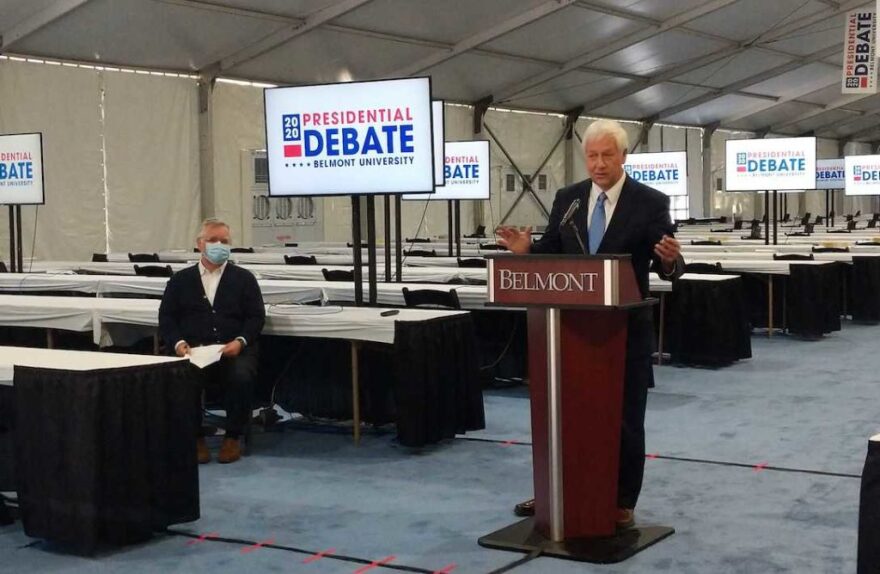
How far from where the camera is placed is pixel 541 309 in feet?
11.6

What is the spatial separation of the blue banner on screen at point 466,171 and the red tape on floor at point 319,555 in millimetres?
6929

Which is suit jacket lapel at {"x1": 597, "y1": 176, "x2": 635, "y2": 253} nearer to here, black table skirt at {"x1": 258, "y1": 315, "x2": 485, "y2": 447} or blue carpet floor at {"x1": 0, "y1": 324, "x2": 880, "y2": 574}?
blue carpet floor at {"x1": 0, "y1": 324, "x2": 880, "y2": 574}

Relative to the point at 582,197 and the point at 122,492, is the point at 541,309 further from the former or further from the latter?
the point at 122,492

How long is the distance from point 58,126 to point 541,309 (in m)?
11.6

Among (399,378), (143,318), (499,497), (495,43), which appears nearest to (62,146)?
(495,43)

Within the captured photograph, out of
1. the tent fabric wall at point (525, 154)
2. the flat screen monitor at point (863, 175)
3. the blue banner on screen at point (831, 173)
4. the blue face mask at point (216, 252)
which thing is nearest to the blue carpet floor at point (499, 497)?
the blue face mask at point (216, 252)

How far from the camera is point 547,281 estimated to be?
3.47 m

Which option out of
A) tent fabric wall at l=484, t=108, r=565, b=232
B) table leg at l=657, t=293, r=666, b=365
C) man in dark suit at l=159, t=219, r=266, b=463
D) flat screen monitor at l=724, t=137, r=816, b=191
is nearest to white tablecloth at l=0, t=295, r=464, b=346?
man in dark suit at l=159, t=219, r=266, b=463

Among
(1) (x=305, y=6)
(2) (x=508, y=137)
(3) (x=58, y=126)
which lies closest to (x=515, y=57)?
(2) (x=508, y=137)

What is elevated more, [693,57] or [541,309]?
[693,57]

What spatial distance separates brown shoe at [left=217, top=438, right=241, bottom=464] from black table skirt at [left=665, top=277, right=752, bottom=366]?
3.89 metres

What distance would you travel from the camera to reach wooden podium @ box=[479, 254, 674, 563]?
3461 millimetres

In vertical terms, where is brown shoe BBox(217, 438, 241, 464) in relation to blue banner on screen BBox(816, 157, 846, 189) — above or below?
below

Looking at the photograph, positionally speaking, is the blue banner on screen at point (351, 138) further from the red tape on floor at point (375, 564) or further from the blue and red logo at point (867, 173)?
the blue and red logo at point (867, 173)
